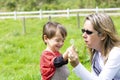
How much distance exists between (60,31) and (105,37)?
814mm

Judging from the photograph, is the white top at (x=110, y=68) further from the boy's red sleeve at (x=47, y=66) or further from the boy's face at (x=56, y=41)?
the boy's face at (x=56, y=41)

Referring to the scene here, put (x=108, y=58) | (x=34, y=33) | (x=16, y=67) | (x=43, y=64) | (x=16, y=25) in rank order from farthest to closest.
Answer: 1. (x=16, y=25)
2. (x=34, y=33)
3. (x=16, y=67)
4. (x=43, y=64)
5. (x=108, y=58)

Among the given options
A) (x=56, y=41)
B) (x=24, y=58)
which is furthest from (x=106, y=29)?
(x=24, y=58)

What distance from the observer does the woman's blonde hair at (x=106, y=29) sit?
379cm

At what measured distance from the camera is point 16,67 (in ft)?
31.2

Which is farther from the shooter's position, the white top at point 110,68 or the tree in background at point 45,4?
the tree in background at point 45,4

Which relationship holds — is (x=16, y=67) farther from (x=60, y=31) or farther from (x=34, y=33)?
(x=34, y=33)

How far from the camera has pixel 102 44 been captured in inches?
154

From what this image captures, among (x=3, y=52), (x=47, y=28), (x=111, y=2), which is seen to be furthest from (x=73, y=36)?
(x=111, y=2)

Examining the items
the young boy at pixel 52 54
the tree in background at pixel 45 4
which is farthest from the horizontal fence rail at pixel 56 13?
the young boy at pixel 52 54

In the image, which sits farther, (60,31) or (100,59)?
(60,31)

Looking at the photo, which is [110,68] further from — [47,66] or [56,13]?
[56,13]

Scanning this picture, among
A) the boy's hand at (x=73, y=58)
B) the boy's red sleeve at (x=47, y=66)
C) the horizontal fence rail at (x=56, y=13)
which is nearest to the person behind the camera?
the boy's hand at (x=73, y=58)

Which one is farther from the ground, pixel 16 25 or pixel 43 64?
pixel 43 64
